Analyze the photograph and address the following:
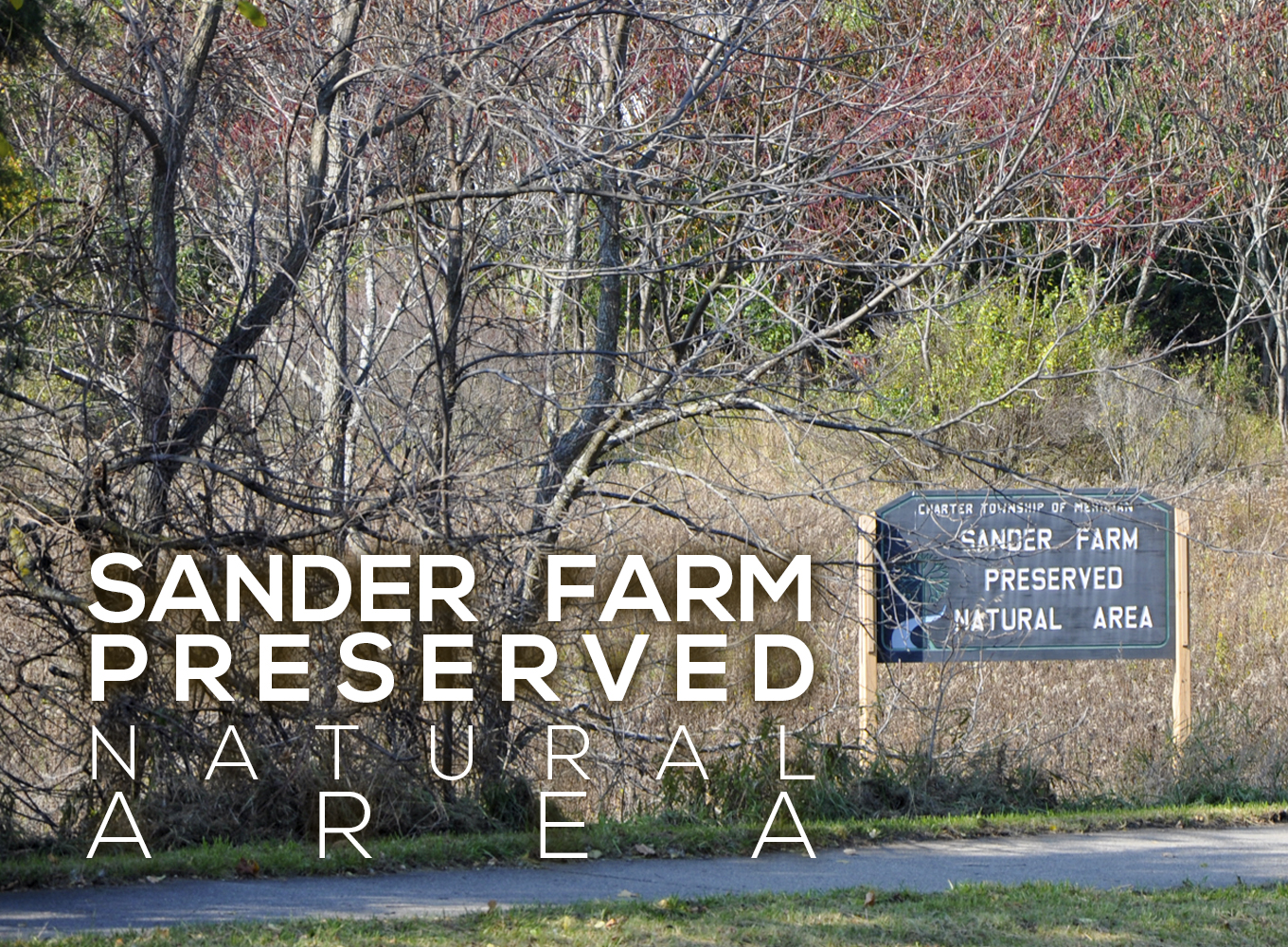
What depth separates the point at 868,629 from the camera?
32.5 feet

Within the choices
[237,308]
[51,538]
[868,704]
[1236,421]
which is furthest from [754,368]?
[1236,421]

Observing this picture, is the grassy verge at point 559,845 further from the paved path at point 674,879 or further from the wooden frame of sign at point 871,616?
the wooden frame of sign at point 871,616

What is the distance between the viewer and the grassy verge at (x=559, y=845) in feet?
23.6

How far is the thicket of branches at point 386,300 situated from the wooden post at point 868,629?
239 millimetres

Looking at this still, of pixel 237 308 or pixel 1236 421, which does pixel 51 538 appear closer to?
pixel 237 308

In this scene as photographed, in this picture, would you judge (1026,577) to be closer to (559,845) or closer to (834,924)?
(559,845)

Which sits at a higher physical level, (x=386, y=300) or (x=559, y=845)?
(x=386, y=300)

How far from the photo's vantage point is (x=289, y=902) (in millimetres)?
6742

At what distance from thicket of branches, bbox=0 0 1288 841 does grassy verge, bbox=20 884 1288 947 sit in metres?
2.22

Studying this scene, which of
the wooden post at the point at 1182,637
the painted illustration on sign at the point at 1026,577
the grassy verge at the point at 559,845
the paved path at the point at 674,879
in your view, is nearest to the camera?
the paved path at the point at 674,879

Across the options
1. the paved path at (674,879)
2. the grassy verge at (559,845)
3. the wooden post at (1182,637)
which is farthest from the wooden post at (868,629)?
the wooden post at (1182,637)

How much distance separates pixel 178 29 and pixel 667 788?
566 cm

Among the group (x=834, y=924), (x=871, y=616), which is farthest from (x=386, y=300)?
(x=834, y=924)

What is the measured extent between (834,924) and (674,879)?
1.24m
